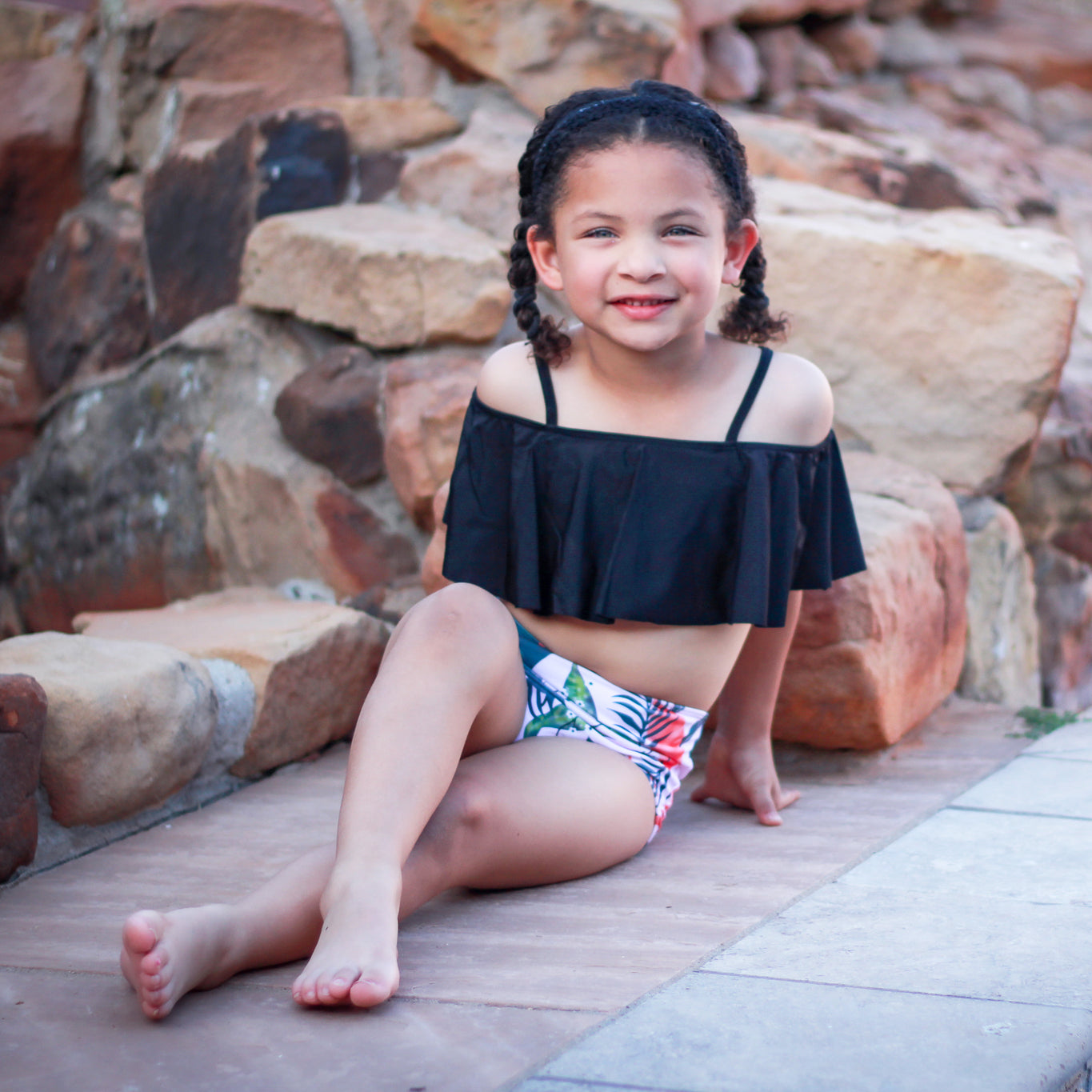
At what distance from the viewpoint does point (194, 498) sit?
297 cm

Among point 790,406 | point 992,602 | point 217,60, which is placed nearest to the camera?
point 790,406

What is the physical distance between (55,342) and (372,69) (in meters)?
1.06

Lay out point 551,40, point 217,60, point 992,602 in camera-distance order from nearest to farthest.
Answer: point 992,602, point 551,40, point 217,60

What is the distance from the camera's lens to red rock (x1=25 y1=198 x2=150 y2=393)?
3271 mm

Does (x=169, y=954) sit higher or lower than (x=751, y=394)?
lower

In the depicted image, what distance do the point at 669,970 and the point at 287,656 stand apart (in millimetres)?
1071

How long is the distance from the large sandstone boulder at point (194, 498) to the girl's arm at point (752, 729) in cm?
94

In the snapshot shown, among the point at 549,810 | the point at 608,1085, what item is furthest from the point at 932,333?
the point at 608,1085

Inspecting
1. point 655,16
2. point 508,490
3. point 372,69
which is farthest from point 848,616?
point 372,69

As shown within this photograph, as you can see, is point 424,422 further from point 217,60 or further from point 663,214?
point 217,60

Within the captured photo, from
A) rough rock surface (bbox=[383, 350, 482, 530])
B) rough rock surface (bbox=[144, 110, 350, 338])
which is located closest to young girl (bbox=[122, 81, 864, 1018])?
rough rock surface (bbox=[383, 350, 482, 530])

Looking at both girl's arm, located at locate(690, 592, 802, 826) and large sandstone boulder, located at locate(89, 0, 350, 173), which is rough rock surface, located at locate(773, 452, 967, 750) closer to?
girl's arm, located at locate(690, 592, 802, 826)

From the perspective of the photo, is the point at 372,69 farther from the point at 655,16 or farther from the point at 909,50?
the point at 909,50

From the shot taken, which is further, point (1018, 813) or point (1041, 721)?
point (1041, 721)
